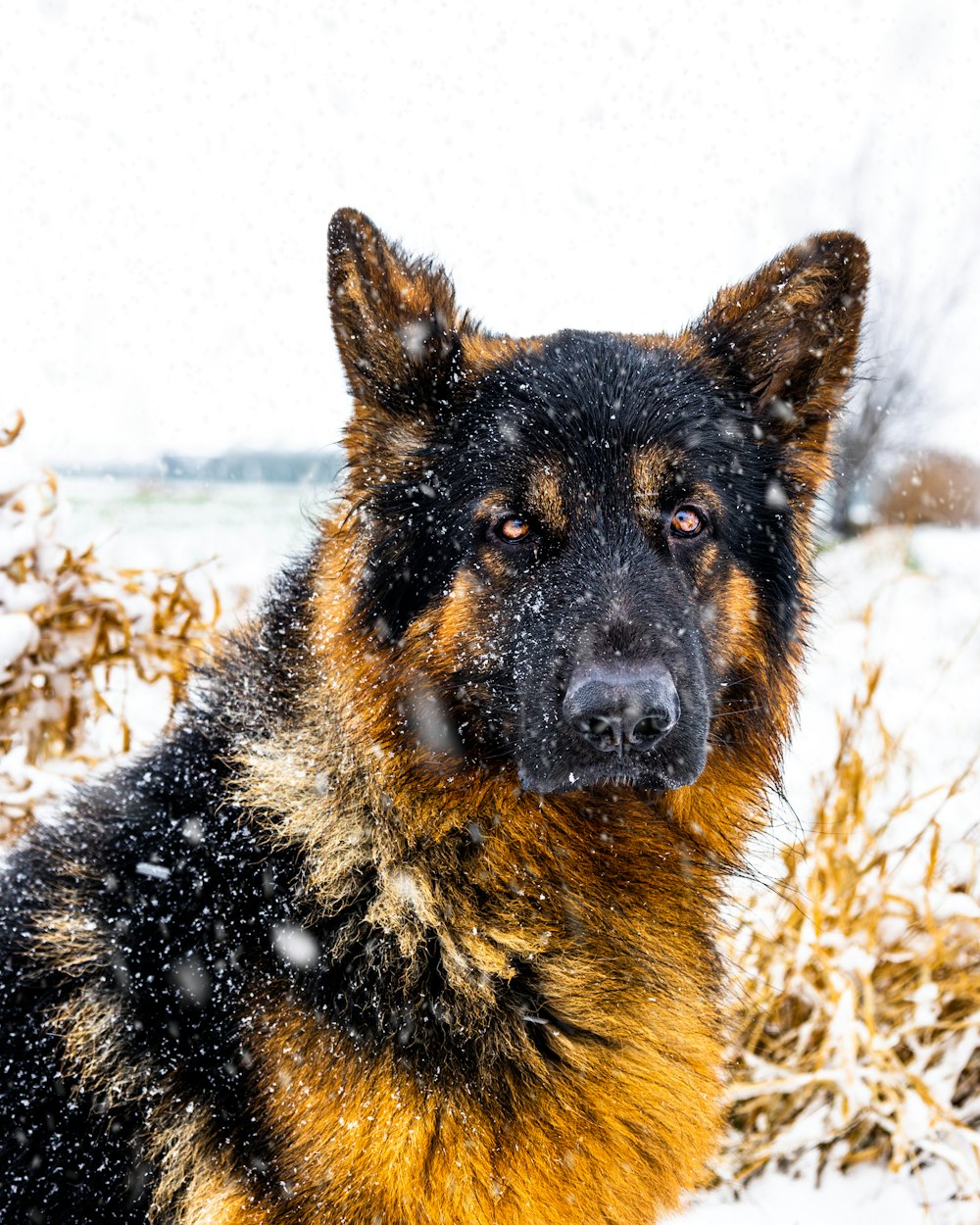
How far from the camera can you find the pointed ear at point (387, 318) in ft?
9.48

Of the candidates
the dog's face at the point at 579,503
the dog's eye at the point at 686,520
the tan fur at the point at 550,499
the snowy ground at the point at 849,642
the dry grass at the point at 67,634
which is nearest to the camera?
the dog's face at the point at 579,503

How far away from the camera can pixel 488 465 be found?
310 cm

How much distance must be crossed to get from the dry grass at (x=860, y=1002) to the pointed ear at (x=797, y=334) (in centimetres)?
167

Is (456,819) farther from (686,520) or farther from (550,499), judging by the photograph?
(686,520)

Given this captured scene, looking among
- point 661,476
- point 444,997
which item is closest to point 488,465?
point 661,476

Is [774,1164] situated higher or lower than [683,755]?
lower

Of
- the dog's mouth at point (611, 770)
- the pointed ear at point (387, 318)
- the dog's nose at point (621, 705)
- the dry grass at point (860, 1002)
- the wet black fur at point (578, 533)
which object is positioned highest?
the pointed ear at point (387, 318)

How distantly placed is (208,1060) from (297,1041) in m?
0.26

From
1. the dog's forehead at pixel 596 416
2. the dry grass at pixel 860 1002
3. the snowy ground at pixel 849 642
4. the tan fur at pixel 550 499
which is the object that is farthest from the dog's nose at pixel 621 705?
the dry grass at pixel 860 1002

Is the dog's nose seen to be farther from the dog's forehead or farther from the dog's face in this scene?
the dog's forehead

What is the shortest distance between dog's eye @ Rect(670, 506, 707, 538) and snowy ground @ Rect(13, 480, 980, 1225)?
2.20ft

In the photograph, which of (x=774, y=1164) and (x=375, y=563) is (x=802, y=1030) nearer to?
(x=774, y=1164)

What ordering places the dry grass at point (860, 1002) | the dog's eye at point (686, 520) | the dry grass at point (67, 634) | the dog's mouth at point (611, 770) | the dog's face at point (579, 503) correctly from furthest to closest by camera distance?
1. the dry grass at point (67, 634)
2. the dry grass at point (860, 1002)
3. the dog's eye at point (686, 520)
4. the dog's face at point (579, 503)
5. the dog's mouth at point (611, 770)

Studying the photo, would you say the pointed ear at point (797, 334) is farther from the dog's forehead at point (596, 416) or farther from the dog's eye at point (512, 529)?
the dog's eye at point (512, 529)
